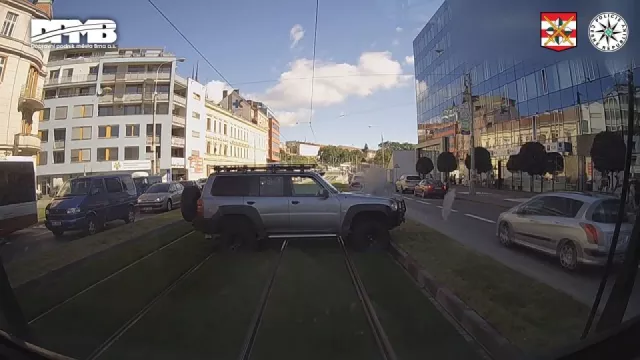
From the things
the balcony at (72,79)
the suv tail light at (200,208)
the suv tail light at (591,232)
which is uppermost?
the balcony at (72,79)

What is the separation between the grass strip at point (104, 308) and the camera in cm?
427

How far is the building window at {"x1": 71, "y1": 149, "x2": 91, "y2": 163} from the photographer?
5.93 m

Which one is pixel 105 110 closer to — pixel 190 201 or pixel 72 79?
pixel 72 79

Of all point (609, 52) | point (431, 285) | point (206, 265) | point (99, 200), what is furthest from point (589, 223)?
point (99, 200)

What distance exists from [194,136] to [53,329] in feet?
16.5

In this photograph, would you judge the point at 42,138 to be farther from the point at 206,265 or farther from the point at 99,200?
the point at 99,200

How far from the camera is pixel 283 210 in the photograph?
9.96 m

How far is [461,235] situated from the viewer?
12.7 metres

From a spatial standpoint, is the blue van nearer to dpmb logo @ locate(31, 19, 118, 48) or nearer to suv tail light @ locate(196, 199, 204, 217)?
suv tail light @ locate(196, 199, 204, 217)

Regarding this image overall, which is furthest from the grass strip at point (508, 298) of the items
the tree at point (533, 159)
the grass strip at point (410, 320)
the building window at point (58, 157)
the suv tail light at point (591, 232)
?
the tree at point (533, 159)

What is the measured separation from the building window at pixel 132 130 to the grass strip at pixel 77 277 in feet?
8.14

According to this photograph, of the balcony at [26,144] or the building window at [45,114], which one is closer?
the balcony at [26,144]

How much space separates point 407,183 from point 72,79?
31.7 metres

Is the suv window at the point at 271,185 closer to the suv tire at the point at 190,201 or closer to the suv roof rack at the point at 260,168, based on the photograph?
the suv roof rack at the point at 260,168
